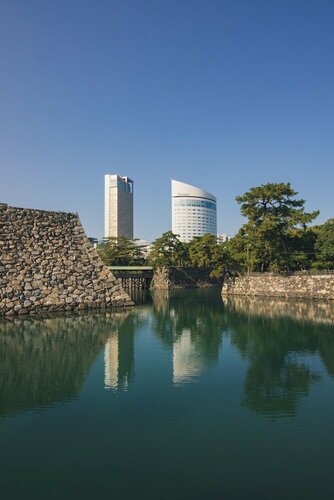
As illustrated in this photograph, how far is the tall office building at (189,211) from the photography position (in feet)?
570

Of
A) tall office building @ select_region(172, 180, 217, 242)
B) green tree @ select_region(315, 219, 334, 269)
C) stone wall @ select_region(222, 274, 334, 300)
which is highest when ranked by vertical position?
tall office building @ select_region(172, 180, 217, 242)

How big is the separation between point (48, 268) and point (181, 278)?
1554 inches

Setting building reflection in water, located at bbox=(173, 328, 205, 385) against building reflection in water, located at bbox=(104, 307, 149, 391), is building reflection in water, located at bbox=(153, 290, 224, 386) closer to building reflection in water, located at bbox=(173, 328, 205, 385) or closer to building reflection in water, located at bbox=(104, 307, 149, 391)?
building reflection in water, located at bbox=(173, 328, 205, 385)

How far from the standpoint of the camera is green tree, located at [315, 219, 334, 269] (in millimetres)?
34406

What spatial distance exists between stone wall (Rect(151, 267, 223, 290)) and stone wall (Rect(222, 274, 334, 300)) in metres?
17.7

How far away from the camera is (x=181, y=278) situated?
204ft

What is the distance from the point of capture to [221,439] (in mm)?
6324

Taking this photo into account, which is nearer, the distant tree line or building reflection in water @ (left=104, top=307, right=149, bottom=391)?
building reflection in water @ (left=104, top=307, right=149, bottom=391)

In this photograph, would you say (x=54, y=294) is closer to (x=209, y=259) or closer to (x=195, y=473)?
(x=195, y=473)

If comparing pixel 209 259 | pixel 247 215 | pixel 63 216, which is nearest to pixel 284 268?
pixel 247 215

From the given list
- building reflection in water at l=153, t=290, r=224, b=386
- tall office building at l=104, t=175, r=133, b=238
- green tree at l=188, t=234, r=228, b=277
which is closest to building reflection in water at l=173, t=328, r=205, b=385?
building reflection in water at l=153, t=290, r=224, b=386

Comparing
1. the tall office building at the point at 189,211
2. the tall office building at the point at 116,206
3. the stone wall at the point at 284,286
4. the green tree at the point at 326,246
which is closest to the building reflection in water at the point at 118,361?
the stone wall at the point at 284,286

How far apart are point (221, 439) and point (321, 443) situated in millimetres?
1568

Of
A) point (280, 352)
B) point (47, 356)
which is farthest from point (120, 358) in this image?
point (280, 352)
